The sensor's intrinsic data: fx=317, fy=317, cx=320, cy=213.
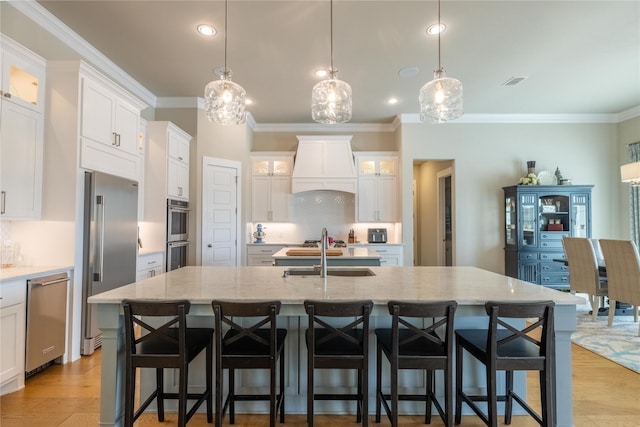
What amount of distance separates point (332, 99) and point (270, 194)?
372 centimetres

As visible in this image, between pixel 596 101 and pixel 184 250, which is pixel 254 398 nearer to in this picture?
pixel 184 250

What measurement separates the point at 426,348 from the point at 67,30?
4315mm

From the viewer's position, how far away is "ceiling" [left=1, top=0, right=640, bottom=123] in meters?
2.89

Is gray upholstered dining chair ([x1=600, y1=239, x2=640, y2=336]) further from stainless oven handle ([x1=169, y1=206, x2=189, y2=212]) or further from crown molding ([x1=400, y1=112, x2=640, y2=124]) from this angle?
stainless oven handle ([x1=169, y1=206, x2=189, y2=212])

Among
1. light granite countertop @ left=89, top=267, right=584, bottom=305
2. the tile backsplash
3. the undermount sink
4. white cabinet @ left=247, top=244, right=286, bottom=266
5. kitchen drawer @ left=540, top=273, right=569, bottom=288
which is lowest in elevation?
kitchen drawer @ left=540, top=273, right=569, bottom=288

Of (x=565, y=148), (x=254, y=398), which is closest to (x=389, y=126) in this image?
(x=565, y=148)

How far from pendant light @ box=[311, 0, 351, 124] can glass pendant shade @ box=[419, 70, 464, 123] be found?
0.66 m

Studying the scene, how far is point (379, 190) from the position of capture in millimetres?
5988

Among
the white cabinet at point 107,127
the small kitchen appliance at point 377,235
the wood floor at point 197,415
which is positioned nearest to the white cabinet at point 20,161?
the white cabinet at point 107,127

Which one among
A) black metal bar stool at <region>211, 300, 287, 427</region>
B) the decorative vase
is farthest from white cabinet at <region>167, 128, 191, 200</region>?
the decorative vase

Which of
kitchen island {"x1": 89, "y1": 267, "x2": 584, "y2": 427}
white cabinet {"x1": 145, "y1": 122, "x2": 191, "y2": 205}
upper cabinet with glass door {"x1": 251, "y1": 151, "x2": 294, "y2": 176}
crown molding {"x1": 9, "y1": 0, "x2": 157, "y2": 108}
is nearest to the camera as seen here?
kitchen island {"x1": 89, "y1": 267, "x2": 584, "y2": 427}

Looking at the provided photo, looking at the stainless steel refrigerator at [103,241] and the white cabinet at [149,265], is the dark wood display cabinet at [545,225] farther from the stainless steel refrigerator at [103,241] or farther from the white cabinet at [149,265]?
the stainless steel refrigerator at [103,241]

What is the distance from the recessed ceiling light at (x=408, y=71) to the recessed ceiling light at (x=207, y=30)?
7.47ft

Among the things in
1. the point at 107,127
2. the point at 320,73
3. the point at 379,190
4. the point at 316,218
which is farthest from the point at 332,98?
the point at 316,218
